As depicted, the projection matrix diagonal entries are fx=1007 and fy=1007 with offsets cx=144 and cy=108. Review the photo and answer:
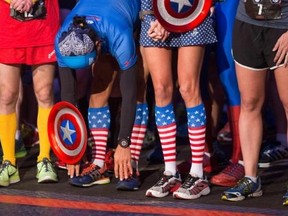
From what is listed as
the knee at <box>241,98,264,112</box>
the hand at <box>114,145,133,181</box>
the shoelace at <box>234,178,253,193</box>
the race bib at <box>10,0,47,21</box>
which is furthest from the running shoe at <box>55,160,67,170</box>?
the knee at <box>241,98,264,112</box>

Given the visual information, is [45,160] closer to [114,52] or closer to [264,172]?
[114,52]

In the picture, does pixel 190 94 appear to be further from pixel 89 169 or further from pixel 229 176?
pixel 89 169

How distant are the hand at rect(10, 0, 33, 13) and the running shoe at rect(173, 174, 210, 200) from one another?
163cm

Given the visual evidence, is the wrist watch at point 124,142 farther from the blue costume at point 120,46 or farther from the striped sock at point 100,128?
the striped sock at point 100,128

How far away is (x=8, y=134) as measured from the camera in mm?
7336

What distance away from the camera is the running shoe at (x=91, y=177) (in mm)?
7035

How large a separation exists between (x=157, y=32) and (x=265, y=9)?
2.49 feet

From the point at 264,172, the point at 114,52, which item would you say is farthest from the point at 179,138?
the point at 114,52

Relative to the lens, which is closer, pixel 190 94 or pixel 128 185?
pixel 190 94

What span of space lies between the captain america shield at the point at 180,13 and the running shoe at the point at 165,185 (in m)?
1.00

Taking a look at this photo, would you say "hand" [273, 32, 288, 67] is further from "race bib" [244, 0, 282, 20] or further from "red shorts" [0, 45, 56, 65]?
"red shorts" [0, 45, 56, 65]

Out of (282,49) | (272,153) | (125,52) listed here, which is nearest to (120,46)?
(125,52)

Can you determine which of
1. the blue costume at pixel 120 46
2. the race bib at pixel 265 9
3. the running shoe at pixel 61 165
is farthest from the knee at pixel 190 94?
the running shoe at pixel 61 165

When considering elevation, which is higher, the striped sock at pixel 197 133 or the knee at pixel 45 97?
the knee at pixel 45 97
